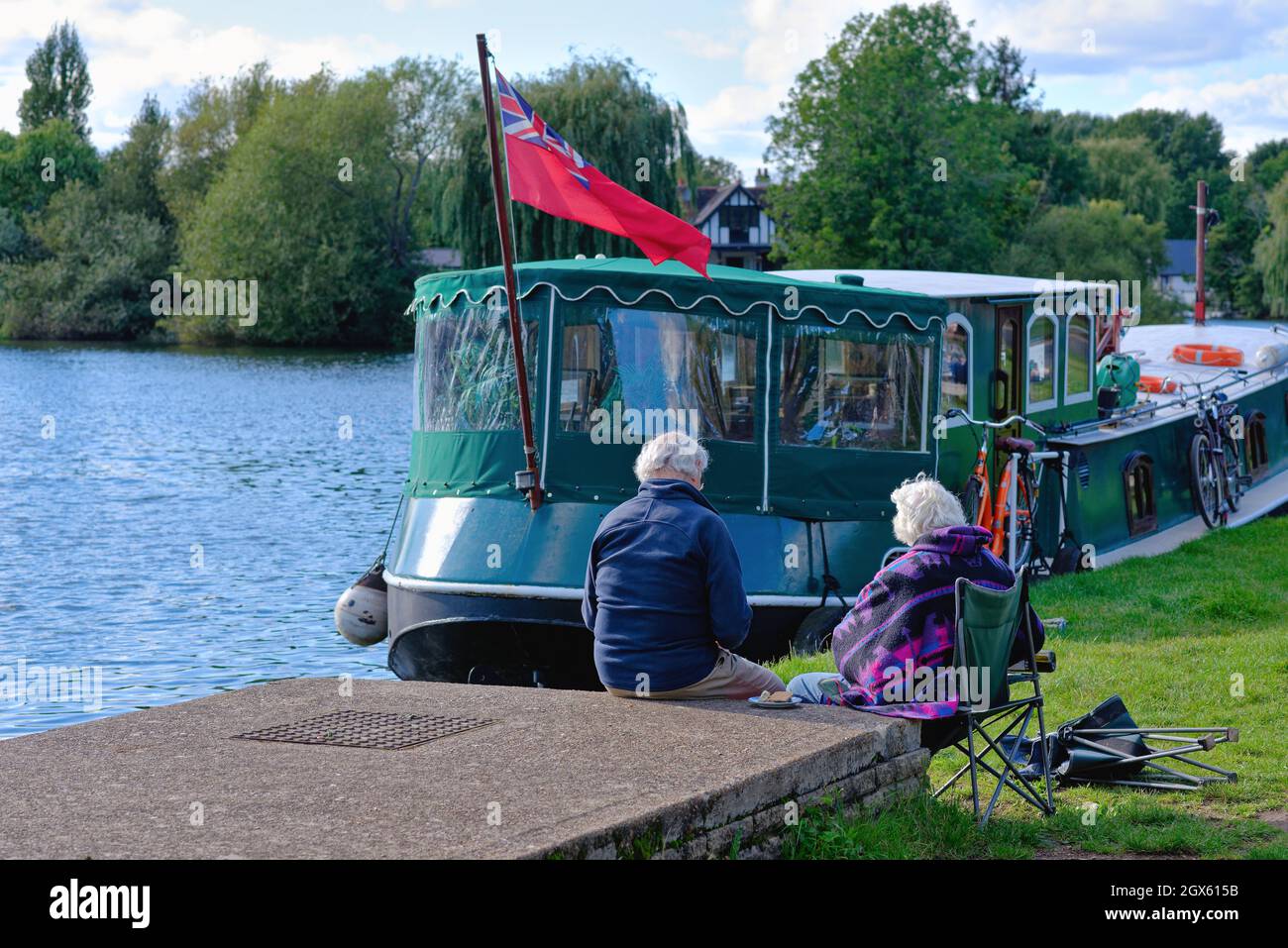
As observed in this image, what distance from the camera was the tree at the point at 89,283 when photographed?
71250 mm

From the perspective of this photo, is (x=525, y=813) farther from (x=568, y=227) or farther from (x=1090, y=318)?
(x=568, y=227)

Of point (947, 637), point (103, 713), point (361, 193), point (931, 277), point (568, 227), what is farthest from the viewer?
Answer: point (361, 193)

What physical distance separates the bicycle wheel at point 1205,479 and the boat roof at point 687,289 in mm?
7407

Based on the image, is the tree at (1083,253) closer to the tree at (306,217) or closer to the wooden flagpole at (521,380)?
the tree at (306,217)

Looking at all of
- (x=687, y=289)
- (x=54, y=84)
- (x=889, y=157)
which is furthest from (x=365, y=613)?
(x=54, y=84)

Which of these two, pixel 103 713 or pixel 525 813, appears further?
pixel 103 713

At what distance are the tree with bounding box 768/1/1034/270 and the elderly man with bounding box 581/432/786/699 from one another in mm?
49794

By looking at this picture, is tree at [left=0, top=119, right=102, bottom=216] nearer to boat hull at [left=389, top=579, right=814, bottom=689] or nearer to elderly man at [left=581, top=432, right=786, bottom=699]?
boat hull at [left=389, top=579, right=814, bottom=689]

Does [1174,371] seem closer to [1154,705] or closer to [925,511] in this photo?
[1154,705]

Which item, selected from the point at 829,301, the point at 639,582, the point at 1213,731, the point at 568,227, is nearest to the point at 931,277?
the point at 829,301

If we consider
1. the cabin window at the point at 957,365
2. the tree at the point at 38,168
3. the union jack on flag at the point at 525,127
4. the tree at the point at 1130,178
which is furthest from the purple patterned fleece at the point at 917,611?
the tree at the point at 1130,178

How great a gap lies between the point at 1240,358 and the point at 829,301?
42.7 ft

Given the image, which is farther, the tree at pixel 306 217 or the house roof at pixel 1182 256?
the house roof at pixel 1182 256

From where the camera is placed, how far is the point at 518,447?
37.8 ft
